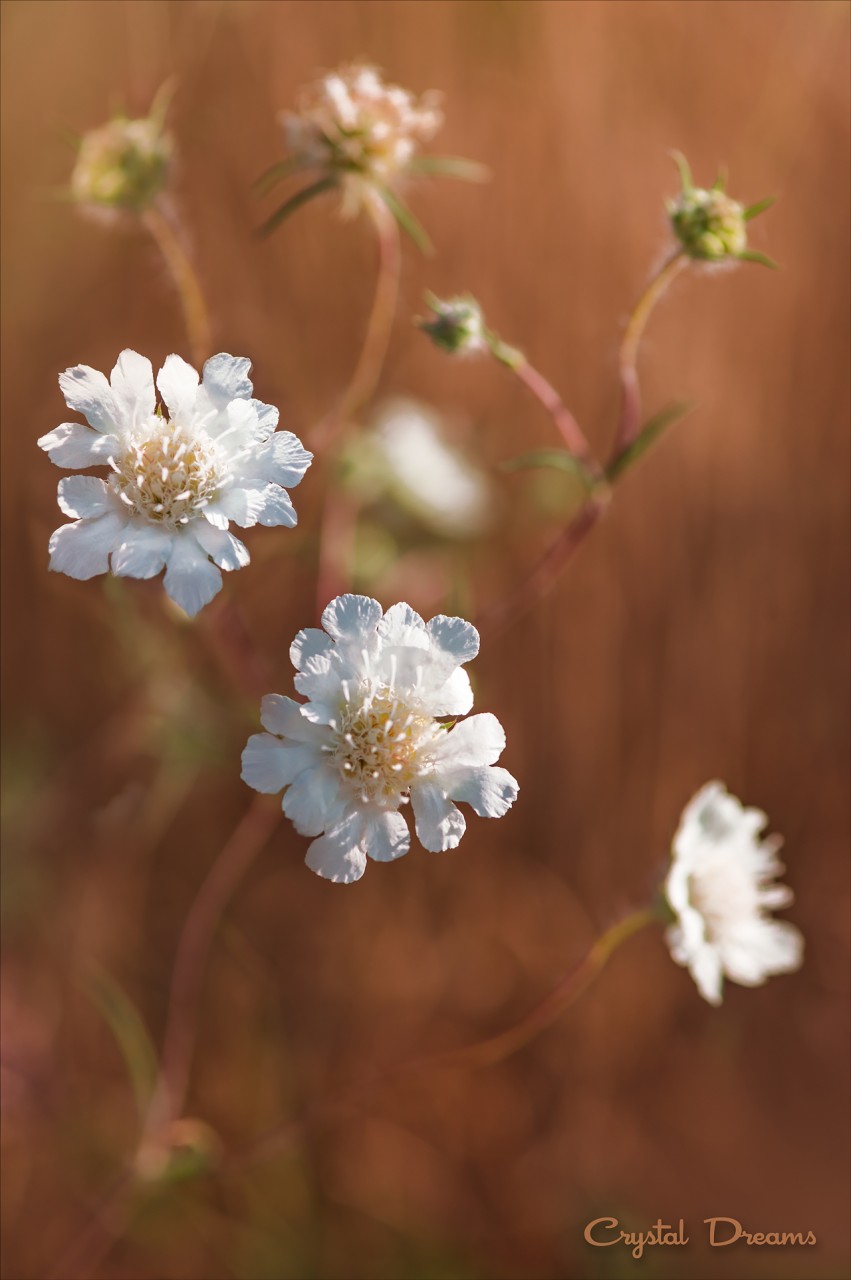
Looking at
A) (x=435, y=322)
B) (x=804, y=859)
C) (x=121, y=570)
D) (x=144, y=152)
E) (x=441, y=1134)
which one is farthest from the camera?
(x=804, y=859)

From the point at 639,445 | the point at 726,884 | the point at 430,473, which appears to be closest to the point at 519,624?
the point at 430,473

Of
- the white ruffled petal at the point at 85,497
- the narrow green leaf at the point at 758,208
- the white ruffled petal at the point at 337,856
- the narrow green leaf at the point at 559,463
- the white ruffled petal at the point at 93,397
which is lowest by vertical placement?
Result: the white ruffled petal at the point at 337,856

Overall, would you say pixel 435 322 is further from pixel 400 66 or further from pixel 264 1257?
pixel 264 1257

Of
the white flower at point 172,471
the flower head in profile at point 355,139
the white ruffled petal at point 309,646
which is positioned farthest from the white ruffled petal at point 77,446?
the flower head in profile at point 355,139

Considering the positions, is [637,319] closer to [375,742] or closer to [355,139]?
[355,139]

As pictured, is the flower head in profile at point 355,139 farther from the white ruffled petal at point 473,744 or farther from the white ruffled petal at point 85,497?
the white ruffled petal at point 473,744

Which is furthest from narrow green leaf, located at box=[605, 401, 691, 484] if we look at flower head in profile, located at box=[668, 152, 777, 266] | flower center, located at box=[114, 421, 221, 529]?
flower center, located at box=[114, 421, 221, 529]

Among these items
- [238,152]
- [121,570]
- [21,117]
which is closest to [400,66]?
[238,152]
